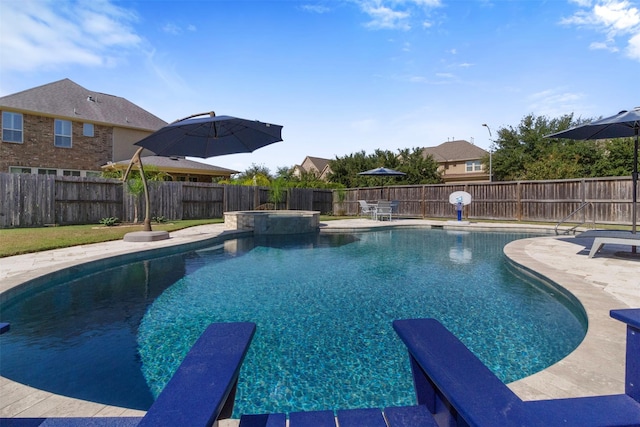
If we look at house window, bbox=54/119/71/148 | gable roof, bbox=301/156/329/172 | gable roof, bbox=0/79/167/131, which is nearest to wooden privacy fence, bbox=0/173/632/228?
house window, bbox=54/119/71/148

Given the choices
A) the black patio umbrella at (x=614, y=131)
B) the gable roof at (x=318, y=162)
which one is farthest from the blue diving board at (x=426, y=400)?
the gable roof at (x=318, y=162)

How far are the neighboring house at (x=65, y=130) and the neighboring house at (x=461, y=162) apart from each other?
26.8m

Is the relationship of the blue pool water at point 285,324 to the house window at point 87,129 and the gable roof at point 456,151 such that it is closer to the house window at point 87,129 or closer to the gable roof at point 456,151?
the house window at point 87,129

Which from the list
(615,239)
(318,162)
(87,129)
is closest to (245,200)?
(87,129)

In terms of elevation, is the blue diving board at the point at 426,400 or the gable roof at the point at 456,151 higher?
the gable roof at the point at 456,151

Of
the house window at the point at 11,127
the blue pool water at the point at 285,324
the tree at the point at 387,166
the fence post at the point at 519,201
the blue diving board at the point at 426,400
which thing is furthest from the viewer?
the tree at the point at 387,166

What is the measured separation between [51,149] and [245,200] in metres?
10.8

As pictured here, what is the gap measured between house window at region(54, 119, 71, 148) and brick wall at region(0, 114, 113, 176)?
174 mm

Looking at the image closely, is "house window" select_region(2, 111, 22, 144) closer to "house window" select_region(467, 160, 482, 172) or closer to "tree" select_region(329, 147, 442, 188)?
"tree" select_region(329, 147, 442, 188)

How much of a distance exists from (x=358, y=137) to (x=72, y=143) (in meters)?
21.9

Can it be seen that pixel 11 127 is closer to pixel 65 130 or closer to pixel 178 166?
pixel 65 130

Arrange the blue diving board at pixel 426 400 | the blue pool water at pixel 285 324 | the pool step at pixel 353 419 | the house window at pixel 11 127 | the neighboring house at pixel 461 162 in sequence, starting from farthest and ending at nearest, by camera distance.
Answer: the neighboring house at pixel 461 162
the house window at pixel 11 127
the blue pool water at pixel 285 324
the pool step at pixel 353 419
the blue diving board at pixel 426 400

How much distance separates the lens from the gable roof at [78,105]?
1700 cm

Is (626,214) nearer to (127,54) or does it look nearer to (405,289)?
(405,289)
